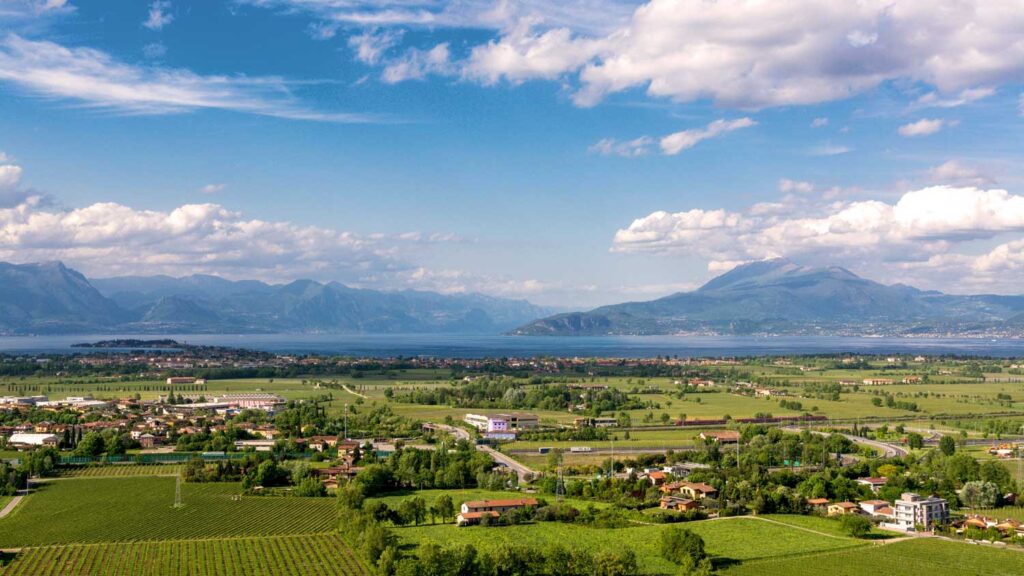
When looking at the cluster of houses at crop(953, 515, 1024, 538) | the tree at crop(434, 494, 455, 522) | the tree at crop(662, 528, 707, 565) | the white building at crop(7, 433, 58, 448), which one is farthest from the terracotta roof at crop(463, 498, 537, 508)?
the white building at crop(7, 433, 58, 448)

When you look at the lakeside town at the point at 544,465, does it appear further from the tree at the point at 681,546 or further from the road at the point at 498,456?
the road at the point at 498,456

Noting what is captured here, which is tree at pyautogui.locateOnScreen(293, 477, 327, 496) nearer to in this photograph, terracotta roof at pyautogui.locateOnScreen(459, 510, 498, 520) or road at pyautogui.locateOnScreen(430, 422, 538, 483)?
terracotta roof at pyautogui.locateOnScreen(459, 510, 498, 520)

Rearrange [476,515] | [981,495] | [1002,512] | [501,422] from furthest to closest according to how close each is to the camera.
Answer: [501,422] < [981,495] < [1002,512] < [476,515]

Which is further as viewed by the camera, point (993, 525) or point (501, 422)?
point (501, 422)

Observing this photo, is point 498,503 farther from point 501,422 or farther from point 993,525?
point 501,422

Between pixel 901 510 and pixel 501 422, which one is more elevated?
pixel 501 422

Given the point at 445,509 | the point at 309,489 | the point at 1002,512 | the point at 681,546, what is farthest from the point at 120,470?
the point at 1002,512

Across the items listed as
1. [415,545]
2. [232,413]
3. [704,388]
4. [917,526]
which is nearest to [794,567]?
[917,526]
